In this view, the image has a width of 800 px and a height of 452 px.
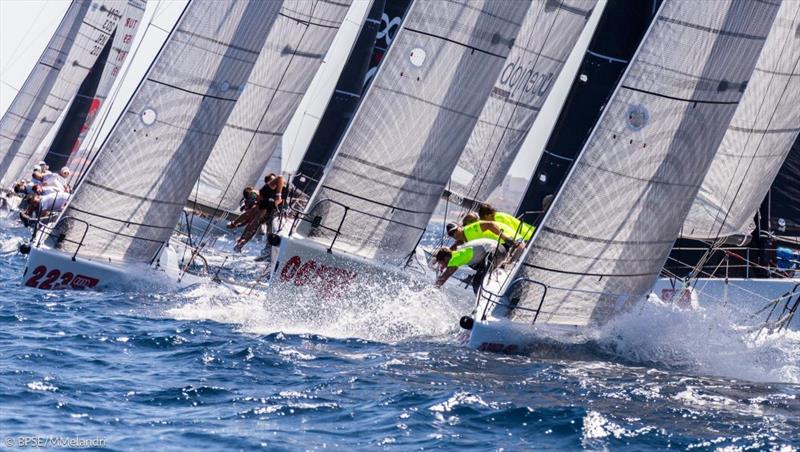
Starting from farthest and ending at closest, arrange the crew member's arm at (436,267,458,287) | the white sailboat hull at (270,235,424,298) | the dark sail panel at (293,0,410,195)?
1. the dark sail panel at (293,0,410,195)
2. the white sailboat hull at (270,235,424,298)
3. the crew member's arm at (436,267,458,287)

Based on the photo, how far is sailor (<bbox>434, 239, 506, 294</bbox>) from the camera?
1154 cm

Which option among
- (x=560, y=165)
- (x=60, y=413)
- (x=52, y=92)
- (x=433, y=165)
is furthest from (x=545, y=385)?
(x=52, y=92)

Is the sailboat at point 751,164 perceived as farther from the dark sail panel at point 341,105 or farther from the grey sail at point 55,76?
the grey sail at point 55,76

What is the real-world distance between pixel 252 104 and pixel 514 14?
431 centimetres

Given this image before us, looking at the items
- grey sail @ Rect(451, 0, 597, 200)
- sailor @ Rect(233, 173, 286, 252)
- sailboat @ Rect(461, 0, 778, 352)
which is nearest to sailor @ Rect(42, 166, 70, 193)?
sailor @ Rect(233, 173, 286, 252)

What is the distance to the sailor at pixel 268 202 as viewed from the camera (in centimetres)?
1486

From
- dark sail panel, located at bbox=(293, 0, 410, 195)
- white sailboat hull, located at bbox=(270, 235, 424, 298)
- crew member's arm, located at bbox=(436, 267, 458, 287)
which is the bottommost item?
white sailboat hull, located at bbox=(270, 235, 424, 298)

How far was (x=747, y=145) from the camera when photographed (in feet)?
46.9

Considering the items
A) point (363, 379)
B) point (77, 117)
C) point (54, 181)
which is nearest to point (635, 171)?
point (363, 379)

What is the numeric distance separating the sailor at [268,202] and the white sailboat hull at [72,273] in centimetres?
198

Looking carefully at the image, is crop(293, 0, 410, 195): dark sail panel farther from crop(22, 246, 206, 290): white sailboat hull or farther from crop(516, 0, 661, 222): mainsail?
crop(22, 246, 206, 290): white sailboat hull

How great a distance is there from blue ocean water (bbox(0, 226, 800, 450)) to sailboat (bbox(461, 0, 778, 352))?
361mm

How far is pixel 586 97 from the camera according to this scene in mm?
15703

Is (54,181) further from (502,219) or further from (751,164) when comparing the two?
(751,164)
